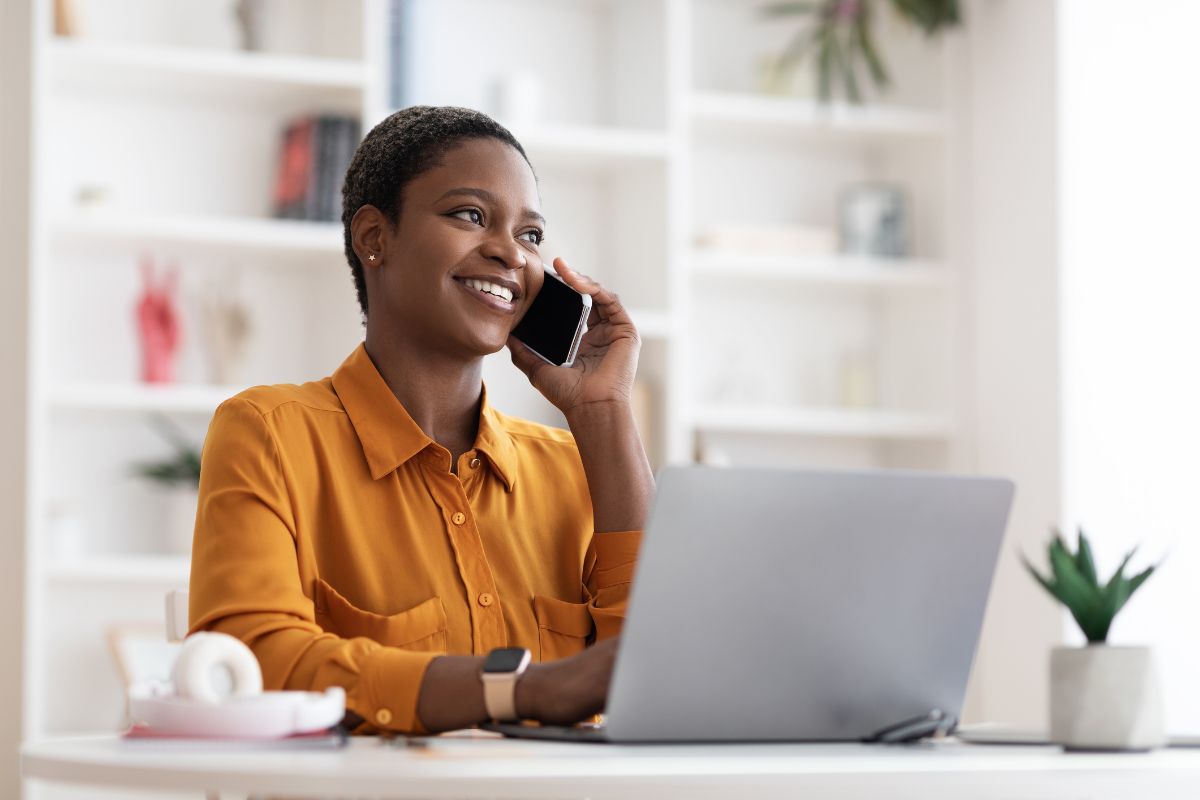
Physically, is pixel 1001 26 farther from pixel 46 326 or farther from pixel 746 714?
pixel 746 714

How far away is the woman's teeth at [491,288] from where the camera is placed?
5.48 feet

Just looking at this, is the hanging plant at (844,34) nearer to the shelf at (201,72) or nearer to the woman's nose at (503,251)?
the shelf at (201,72)

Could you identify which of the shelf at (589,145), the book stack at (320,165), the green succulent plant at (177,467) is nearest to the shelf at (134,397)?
the green succulent plant at (177,467)

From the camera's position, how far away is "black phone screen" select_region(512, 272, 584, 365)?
69.2 inches

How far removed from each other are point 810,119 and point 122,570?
2.11 m

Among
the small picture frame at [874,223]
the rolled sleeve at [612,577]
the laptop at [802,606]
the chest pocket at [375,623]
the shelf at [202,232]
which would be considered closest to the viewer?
the laptop at [802,606]

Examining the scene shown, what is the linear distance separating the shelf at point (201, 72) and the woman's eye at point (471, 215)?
213 cm

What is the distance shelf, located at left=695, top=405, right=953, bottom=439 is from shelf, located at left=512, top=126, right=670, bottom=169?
2.22 ft

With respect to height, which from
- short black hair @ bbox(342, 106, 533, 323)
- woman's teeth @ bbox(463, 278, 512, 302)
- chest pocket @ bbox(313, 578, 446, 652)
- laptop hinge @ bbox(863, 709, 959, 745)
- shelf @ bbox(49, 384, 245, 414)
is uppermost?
short black hair @ bbox(342, 106, 533, 323)

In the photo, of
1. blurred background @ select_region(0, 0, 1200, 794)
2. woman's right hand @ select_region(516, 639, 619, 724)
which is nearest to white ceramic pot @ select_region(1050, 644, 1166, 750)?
woman's right hand @ select_region(516, 639, 619, 724)

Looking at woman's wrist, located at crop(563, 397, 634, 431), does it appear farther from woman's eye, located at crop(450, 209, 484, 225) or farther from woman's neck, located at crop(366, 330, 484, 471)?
woman's eye, located at crop(450, 209, 484, 225)

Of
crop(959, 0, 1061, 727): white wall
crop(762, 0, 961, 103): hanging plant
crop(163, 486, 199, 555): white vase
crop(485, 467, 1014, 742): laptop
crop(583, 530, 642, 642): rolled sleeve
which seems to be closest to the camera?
crop(485, 467, 1014, 742): laptop

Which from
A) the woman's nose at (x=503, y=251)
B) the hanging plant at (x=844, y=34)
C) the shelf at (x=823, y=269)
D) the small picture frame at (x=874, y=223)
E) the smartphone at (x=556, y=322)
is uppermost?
the hanging plant at (x=844, y=34)

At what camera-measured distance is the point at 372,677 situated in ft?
4.10
